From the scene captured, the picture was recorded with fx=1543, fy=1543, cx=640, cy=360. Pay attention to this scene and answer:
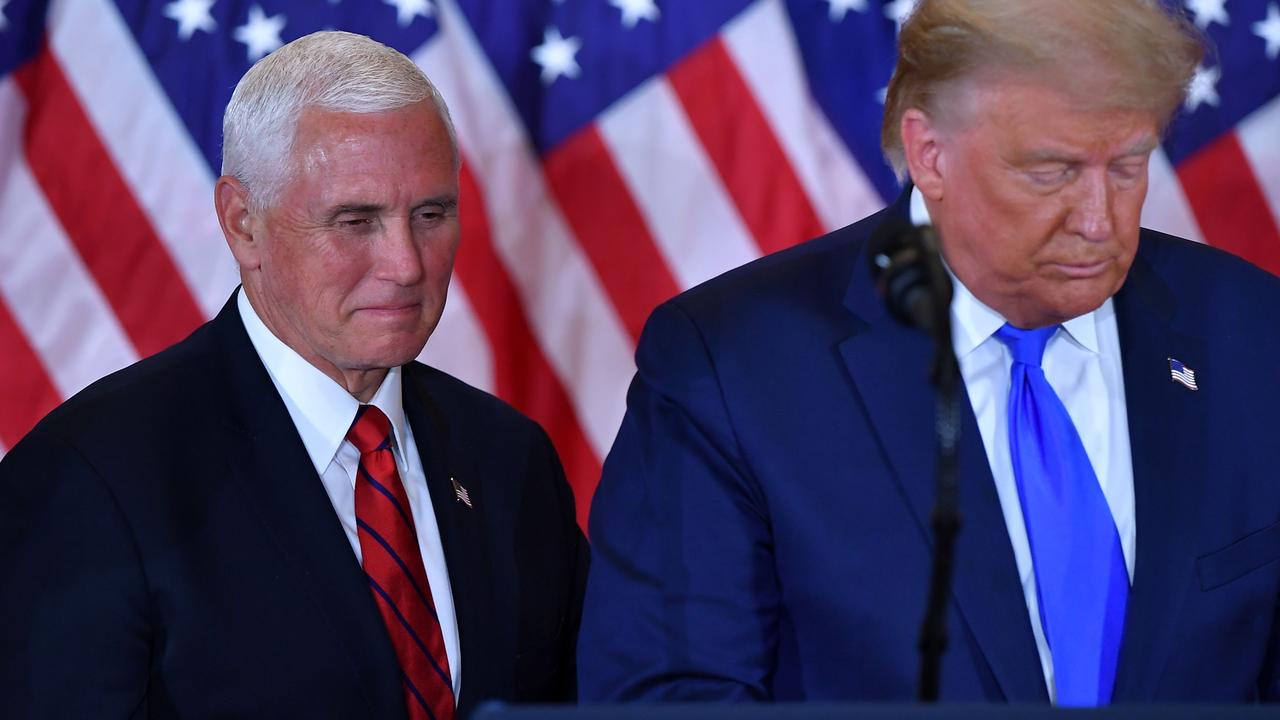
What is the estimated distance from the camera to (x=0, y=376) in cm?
290

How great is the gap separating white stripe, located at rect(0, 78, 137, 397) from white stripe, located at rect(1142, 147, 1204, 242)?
79.1 inches

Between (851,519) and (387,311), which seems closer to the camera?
(851,519)

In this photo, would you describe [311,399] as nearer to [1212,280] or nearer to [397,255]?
[397,255]

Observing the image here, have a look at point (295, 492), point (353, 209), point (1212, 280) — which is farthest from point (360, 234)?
point (1212, 280)

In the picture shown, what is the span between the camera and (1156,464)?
167 centimetres

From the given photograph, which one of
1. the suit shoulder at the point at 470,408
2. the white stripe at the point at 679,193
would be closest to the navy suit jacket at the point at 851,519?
the suit shoulder at the point at 470,408

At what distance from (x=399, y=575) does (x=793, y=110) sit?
1425mm

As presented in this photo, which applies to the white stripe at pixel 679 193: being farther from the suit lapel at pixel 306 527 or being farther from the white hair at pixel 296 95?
the suit lapel at pixel 306 527

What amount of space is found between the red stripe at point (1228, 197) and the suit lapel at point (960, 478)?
1.59 meters

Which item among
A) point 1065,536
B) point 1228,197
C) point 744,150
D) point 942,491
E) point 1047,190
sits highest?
point 744,150

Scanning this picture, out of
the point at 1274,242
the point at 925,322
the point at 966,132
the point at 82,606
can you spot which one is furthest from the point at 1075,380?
the point at 1274,242

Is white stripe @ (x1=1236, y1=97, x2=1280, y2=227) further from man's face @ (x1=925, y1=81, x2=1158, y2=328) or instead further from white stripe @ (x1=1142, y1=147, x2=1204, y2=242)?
man's face @ (x1=925, y1=81, x2=1158, y2=328)

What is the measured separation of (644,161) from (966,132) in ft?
4.87

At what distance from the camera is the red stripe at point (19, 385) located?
9.51ft
